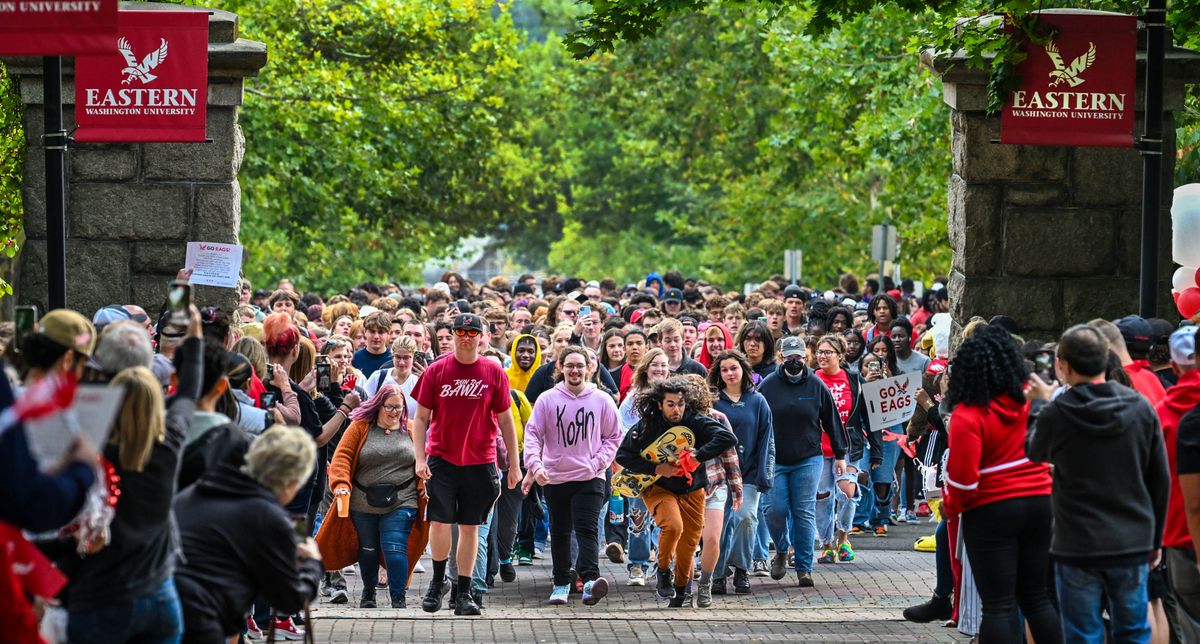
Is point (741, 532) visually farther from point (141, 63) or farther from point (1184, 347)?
point (1184, 347)

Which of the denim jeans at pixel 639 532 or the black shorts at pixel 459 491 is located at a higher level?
the black shorts at pixel 459 491

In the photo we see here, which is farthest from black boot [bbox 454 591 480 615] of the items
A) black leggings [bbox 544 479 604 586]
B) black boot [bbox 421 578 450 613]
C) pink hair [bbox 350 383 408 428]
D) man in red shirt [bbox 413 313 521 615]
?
pink hair [bbox 350 383 408 428]

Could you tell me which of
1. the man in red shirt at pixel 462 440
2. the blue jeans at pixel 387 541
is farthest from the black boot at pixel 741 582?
the blue jeans at pixel 387 541

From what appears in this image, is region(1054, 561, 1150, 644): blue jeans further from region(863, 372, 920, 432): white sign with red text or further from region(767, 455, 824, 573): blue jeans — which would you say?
region(863, 372, 920, 432): white sign with red text

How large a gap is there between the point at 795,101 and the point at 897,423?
1316 cm

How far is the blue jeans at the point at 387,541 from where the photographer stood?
37.9ft

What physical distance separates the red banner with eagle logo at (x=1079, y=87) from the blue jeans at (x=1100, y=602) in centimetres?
477

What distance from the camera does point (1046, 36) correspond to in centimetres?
1195

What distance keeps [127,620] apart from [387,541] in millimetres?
5347

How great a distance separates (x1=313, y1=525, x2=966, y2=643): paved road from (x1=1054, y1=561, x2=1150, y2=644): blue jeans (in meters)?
2.38

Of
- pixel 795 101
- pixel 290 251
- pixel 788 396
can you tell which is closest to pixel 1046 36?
pixel 788 396

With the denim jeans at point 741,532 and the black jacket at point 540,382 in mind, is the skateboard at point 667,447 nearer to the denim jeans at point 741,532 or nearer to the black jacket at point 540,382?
the denim jeans at point 741,532

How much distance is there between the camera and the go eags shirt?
37.2 ft

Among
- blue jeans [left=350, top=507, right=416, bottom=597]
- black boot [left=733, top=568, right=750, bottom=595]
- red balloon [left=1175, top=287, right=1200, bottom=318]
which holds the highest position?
red balloon [left=1175, top=287, right=1200, bottom=318]
